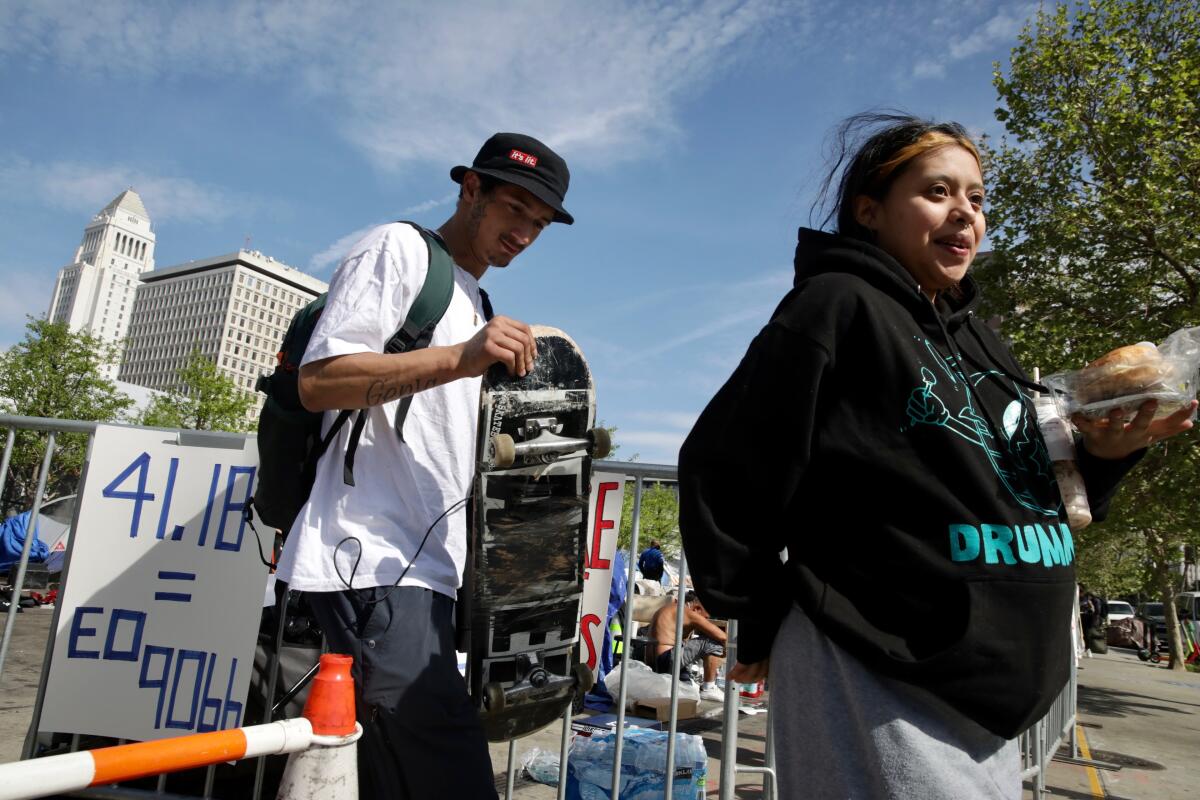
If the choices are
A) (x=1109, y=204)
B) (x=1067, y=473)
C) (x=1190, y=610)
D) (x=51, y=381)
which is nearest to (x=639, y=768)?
(x=1067, y=473)

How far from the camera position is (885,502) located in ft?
4.39

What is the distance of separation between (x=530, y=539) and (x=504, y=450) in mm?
335

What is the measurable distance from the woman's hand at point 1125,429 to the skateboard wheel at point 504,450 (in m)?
1.26

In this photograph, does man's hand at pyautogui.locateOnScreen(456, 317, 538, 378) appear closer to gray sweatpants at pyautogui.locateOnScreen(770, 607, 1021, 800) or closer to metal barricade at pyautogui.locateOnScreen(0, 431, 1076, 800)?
gray sweatpants at pyautogui.locateOnScreen(770, 607, 1021, 800)

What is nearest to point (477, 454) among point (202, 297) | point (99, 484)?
point (99, 484)

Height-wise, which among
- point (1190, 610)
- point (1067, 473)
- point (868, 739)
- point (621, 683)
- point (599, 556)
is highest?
point (1067, 473)

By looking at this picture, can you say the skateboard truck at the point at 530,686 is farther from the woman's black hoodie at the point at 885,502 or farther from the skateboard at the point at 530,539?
the woman's black hoodie at the point at 885,502

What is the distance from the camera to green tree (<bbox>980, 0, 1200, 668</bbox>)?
11.9 meters

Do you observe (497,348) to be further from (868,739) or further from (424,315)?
(868,739)

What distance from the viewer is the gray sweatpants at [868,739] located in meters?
1.24

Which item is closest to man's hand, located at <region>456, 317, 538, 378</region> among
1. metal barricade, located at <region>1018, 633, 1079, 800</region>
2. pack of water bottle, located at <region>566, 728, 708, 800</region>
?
pack of water bottle, located at <region>566, 728, 708, 800</region>

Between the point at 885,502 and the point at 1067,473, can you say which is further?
the point at 1067,473

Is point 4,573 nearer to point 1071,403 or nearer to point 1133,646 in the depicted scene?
point 1071,403

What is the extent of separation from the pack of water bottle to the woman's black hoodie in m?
2.47
